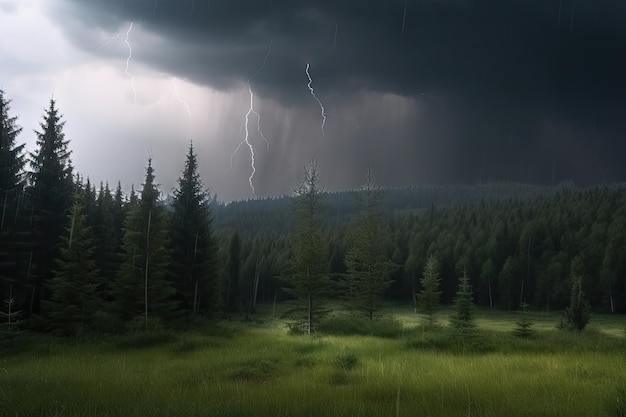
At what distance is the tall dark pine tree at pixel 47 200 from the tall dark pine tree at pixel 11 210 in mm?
1138

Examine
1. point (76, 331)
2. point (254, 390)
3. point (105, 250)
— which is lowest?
point (76, 331)

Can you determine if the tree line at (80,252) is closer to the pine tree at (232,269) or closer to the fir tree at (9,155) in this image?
the fir tree at (9,155)

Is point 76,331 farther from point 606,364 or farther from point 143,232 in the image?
point 606,364

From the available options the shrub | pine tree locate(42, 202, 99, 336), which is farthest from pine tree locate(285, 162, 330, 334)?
the shrub

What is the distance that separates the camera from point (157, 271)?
92.0 feet

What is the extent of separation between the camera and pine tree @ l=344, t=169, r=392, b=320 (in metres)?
40.0

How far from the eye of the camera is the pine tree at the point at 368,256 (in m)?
40.0

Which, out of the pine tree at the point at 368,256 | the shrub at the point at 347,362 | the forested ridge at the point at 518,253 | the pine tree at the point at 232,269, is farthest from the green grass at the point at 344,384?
the pine tree at the point at 232,269

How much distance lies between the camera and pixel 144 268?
1117 inches

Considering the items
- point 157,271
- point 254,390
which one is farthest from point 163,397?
point 157,271

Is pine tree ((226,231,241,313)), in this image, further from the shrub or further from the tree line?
the shrub

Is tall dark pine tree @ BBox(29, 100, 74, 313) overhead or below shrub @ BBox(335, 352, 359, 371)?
overhead

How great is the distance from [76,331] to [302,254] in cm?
1458

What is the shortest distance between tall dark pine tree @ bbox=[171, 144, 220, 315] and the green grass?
17.4 meters
